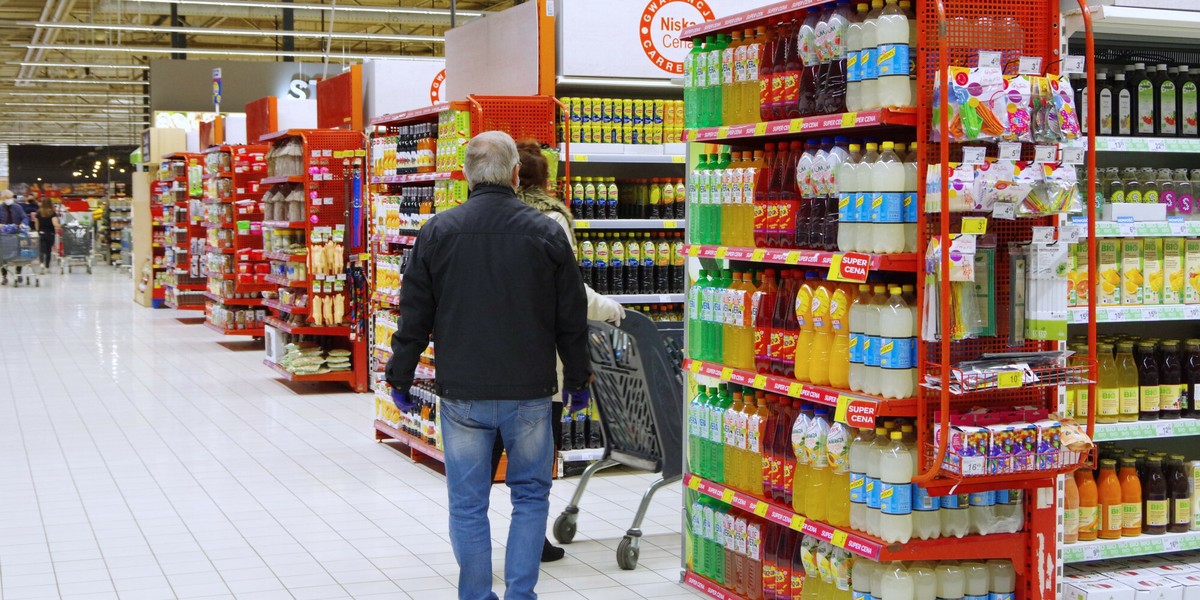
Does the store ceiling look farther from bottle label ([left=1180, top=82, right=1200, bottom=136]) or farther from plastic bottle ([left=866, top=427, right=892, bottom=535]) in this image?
plastic bottle ([left=866, top=427, right=892, bottom=535])

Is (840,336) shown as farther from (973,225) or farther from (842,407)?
(973,225)

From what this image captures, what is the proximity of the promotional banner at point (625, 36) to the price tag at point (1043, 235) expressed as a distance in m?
3.97

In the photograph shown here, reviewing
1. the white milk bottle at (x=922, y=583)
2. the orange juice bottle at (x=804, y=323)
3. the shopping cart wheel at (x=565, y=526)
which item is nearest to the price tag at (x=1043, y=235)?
the orange juice bottle at (x=804, y=323)

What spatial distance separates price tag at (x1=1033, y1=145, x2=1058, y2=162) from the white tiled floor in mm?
2160

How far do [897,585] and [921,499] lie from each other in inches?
11.1

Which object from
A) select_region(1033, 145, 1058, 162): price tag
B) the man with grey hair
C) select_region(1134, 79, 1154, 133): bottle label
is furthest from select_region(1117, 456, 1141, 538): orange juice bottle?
the man with grey hair

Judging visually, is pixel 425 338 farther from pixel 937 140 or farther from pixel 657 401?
pixel 937 140

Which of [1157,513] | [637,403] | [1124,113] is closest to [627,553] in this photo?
[637,403]

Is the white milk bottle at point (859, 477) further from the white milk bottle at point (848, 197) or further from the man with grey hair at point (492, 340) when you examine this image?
the man with grey hair at point (492, 340)

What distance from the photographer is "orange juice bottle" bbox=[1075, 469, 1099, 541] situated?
14.8ft

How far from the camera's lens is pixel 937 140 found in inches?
147

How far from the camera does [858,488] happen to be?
13.1 ft

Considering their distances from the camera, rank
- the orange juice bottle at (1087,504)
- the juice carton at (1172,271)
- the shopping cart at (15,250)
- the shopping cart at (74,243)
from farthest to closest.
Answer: the shopping cart at (74,243) < the shopping cart at (15,250) < the juice carton at (1172,271) < the orange juice bottle at (1087,504)

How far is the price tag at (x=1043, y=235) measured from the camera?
3.84 m
